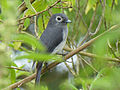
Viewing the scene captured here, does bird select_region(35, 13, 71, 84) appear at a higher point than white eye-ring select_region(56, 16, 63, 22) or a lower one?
lower

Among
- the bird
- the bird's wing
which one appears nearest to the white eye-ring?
the bird

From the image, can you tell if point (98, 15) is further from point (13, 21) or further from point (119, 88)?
point (13, 21)

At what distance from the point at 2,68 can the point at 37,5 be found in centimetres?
108

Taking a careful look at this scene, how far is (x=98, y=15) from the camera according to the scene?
2.65 m

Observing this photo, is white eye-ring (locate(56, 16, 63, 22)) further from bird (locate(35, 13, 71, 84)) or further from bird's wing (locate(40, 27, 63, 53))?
bird's wing (locate(40, 27, 63, 53))

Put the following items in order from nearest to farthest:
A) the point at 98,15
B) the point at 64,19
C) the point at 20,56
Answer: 1. the point at 20,56
2. the point at 64,19
3. the point at 98,15

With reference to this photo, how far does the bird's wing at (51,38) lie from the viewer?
2.00m

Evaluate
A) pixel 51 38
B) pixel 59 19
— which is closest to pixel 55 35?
pixel 51 38

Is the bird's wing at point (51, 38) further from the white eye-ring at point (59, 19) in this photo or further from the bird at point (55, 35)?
the white eye-ring at point (59, 19)

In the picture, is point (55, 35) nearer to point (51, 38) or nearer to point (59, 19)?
point (51, 38)

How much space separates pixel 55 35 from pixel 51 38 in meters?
0.10

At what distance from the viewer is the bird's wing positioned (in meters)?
2.00

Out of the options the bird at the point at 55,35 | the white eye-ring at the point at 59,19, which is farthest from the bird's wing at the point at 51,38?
the white eye-ring at the point at 59,19


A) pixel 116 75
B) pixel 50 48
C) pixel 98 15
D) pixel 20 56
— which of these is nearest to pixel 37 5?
pixel 50 48
